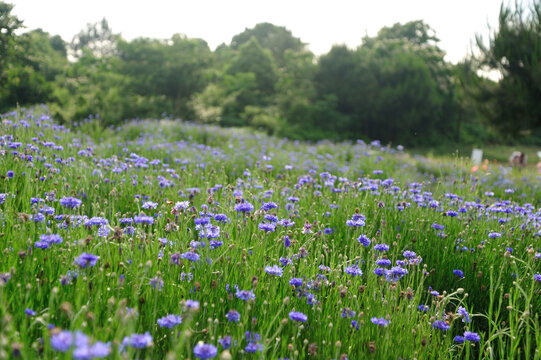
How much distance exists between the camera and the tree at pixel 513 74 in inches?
529

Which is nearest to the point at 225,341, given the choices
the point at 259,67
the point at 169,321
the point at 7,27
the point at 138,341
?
the point at 169,321

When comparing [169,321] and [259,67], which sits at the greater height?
[259,67]

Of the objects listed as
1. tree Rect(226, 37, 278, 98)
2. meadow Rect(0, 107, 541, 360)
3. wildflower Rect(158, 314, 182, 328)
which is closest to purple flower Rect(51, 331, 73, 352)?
meadow Rect(0, 107, 541, 360)

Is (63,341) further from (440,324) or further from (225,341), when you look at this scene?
(440,324)

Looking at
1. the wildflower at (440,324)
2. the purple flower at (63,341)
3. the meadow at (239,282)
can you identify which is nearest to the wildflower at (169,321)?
the meadow at (239,282)

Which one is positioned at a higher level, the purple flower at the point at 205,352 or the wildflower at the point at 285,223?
the wildflower at the point at 285,223

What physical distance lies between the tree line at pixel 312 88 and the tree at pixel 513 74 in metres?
0.03

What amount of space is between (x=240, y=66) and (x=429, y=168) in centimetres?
2064

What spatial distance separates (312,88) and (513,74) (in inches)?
499

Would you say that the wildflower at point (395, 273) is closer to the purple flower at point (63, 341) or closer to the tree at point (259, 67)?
the purple flower at point (63, 341)

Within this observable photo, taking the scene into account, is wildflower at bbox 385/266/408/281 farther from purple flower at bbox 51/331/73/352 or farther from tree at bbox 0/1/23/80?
tree at bbox 0/1/23/80

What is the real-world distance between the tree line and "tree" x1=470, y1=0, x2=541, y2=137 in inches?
1.3

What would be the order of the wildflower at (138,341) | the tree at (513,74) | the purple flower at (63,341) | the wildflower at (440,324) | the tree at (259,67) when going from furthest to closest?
the tree at (259,67)
the tree at (513,74)
the wildflower at (440,324)
the wildflower at (138,341)
the purple flower at (63,341)

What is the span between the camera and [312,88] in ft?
83.8
